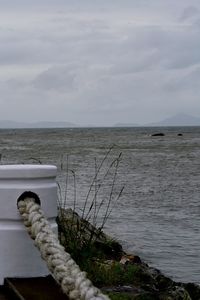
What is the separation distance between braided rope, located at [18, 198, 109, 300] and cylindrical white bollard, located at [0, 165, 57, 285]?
97 mm

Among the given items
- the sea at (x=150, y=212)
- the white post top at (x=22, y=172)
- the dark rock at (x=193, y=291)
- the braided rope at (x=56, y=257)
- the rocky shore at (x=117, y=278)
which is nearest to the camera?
the braided rope at (x=56, y=257)

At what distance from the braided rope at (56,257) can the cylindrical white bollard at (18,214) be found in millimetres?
97

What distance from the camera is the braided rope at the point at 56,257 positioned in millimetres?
3482

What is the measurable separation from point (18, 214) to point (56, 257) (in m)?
0.58

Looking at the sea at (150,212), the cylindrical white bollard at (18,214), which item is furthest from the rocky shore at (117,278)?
the cylindrical white bollard at (18,214)

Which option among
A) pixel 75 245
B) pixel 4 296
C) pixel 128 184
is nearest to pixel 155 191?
pixel 128 184

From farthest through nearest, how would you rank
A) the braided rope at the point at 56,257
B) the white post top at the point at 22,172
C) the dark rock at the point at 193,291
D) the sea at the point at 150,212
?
1. the sea at the point at 150,212
2. the dark rock at the point at 193,291
3. the white post top at the point at 22,172
4. the braided rope at the point at 56,257

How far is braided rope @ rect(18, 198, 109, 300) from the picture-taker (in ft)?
11.4

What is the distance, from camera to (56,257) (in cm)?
397

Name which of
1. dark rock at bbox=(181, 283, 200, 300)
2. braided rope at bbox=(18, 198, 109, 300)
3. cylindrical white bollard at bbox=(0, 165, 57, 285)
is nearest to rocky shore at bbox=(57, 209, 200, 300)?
dark rock at bbox=(181, 283, 200, 300)

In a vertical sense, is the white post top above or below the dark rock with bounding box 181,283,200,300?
above

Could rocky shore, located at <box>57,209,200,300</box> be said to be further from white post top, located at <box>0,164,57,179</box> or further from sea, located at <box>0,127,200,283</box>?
white post top, located at <box>0,164,57,179</box>

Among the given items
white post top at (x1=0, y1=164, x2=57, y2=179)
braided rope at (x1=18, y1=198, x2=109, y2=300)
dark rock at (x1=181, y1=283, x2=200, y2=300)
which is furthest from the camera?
dark rock at (x1=181, y1=283, x2=200, y2=300)

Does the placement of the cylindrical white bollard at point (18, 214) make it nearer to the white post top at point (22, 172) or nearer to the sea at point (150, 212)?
the white post top at point (22, 172)
